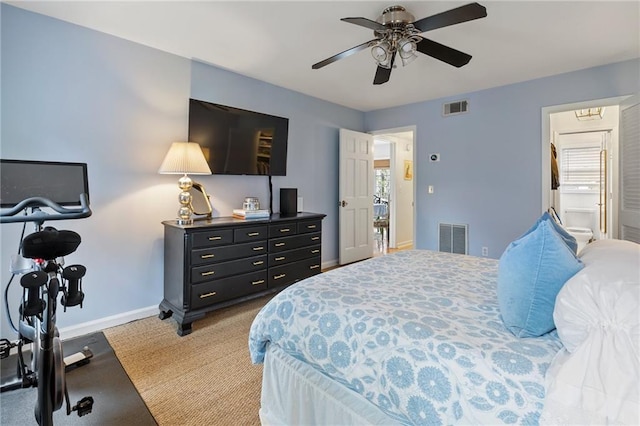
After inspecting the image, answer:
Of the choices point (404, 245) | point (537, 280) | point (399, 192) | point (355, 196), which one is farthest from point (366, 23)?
point (404, 245)

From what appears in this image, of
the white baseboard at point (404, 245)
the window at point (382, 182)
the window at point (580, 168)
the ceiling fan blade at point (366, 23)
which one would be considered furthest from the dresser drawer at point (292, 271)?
the window at point (382, 182)

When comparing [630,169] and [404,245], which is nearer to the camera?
[630,169]

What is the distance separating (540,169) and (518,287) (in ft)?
10.9

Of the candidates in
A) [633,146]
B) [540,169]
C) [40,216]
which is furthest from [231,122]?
[633,146]

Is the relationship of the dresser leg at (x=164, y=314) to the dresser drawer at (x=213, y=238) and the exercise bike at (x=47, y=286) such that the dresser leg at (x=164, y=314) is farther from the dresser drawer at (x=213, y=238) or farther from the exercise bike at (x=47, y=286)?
the exercise bike at (x=47, y=286)

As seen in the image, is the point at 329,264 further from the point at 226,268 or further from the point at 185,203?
the point at 185,203

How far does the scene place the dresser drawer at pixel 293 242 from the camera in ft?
10.4

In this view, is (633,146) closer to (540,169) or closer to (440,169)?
(540,169)

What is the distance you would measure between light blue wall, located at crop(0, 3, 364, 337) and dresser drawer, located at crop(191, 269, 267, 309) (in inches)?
25.8

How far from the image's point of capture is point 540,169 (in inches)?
145

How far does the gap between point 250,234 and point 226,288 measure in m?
0.54

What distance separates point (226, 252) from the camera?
2770mm

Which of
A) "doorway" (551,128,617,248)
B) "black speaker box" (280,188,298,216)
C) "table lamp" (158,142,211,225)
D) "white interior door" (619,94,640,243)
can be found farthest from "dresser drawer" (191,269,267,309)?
"doorway" (551,128,617,248)

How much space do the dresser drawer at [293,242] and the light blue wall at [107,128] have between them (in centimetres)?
72
